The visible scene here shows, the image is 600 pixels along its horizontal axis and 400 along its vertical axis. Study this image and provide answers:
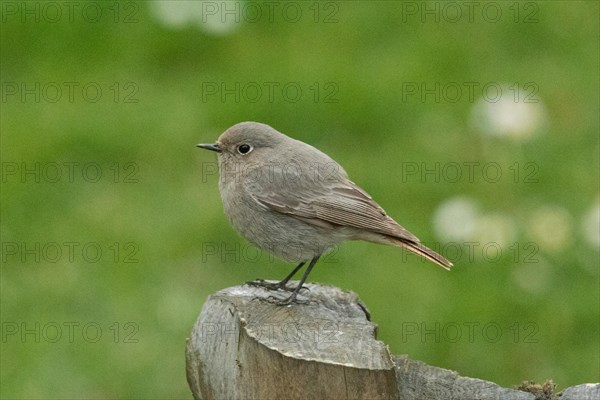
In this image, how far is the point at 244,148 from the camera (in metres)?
6.60

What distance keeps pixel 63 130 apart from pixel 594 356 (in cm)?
489

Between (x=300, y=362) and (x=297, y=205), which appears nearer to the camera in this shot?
(x=300, y=362)

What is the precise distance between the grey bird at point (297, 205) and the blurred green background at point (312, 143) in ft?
5.32

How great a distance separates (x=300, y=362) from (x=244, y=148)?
9.90 ft

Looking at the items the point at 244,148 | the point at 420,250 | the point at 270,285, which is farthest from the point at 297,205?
the point at 270,285

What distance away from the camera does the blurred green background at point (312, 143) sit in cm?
788

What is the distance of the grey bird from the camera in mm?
6285

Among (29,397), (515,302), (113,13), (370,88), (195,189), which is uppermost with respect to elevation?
(113,13)

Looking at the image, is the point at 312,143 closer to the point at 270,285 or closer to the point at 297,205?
the point at 297,205

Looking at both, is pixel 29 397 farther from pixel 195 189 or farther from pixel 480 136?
pixel 480 136

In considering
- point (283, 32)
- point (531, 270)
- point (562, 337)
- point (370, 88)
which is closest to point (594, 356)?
point (562, 337)

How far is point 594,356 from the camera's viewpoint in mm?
7684

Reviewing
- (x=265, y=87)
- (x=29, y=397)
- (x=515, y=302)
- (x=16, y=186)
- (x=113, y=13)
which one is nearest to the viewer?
(x=29, y=397)

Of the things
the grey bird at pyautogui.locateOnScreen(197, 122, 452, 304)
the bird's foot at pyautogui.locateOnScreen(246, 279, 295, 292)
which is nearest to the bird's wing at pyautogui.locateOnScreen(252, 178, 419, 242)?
the grey bird at pyautogui.locateOnScreen(197, 122, 452, 304)
